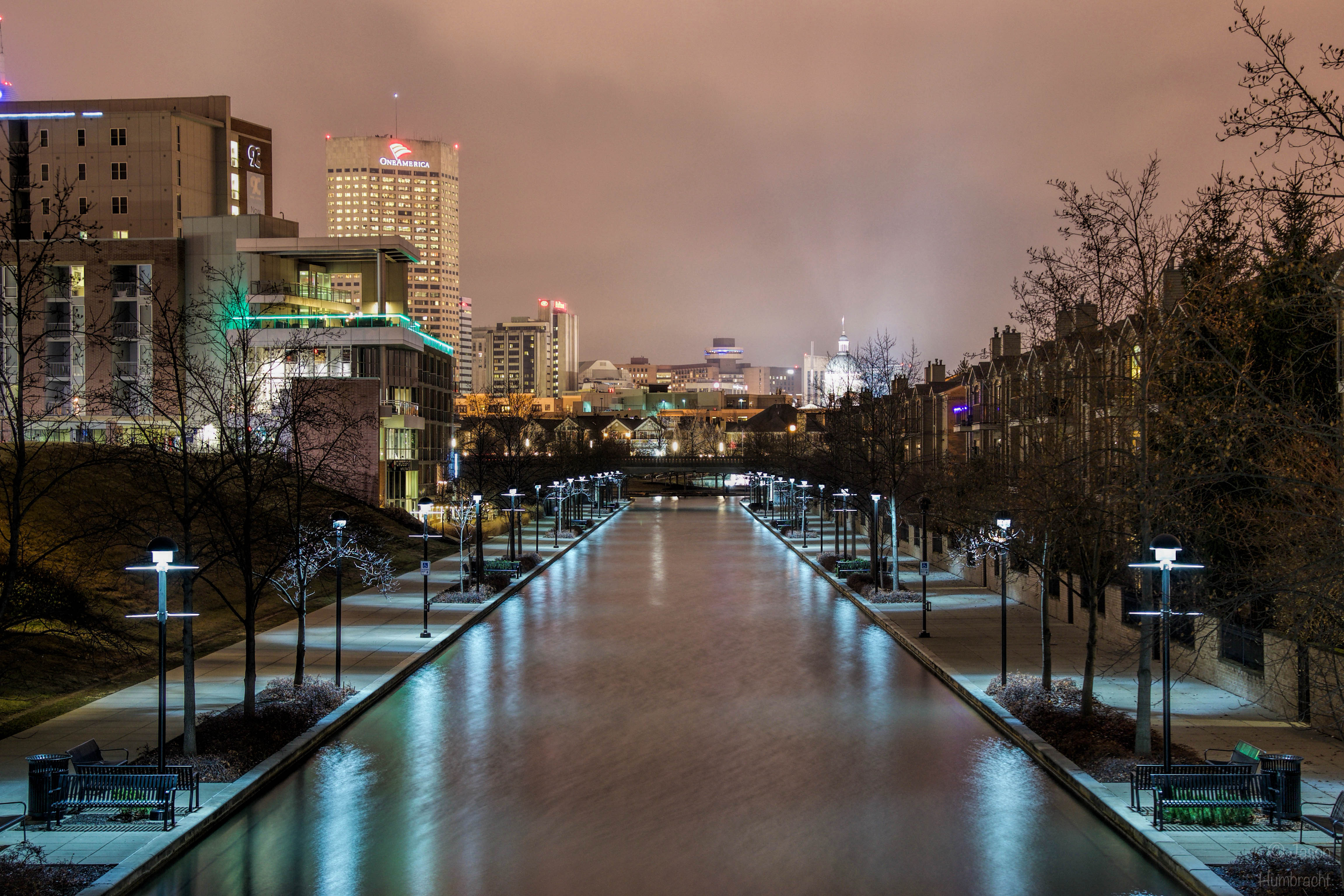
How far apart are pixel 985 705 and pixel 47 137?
11076cm

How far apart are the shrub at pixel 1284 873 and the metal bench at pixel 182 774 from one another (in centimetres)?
1191

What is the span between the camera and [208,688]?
68.4 feet

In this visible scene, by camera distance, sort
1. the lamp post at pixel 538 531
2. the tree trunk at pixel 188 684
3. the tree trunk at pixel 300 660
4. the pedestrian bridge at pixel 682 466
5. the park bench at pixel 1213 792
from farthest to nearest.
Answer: the pedestrian bridge at pixel 682 466 → the lamp post at pixel 538 531 → the tree trunk at pixel 300 660 → the tree trunk at pixel 188 684 → the park bench at pixel 1213 792

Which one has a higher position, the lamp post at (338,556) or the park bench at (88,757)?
the lamp post at (338,556)

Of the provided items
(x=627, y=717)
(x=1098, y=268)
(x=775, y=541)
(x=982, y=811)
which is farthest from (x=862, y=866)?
(x=775, y=541)

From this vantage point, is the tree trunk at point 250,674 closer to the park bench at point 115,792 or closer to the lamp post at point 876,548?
the park bench at point 115,792

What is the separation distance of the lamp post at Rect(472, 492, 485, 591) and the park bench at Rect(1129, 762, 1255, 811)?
23.5m

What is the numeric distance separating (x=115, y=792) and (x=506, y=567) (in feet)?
100

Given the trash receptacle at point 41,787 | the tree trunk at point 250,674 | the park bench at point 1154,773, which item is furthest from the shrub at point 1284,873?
the tree trunk at point 250,674

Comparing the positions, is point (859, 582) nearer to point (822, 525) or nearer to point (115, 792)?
point (822, 525)

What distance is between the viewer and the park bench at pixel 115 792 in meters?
12.6

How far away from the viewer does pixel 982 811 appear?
13711 millimetres

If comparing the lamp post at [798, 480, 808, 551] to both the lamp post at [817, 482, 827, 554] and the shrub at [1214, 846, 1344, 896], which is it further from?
the shrub at [1214, 846, 1344, 896]

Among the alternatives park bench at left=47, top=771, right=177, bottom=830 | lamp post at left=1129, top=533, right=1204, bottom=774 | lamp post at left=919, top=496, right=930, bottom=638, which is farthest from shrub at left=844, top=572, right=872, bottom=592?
park bench at left=47, top=771, right=177, bottom=830
